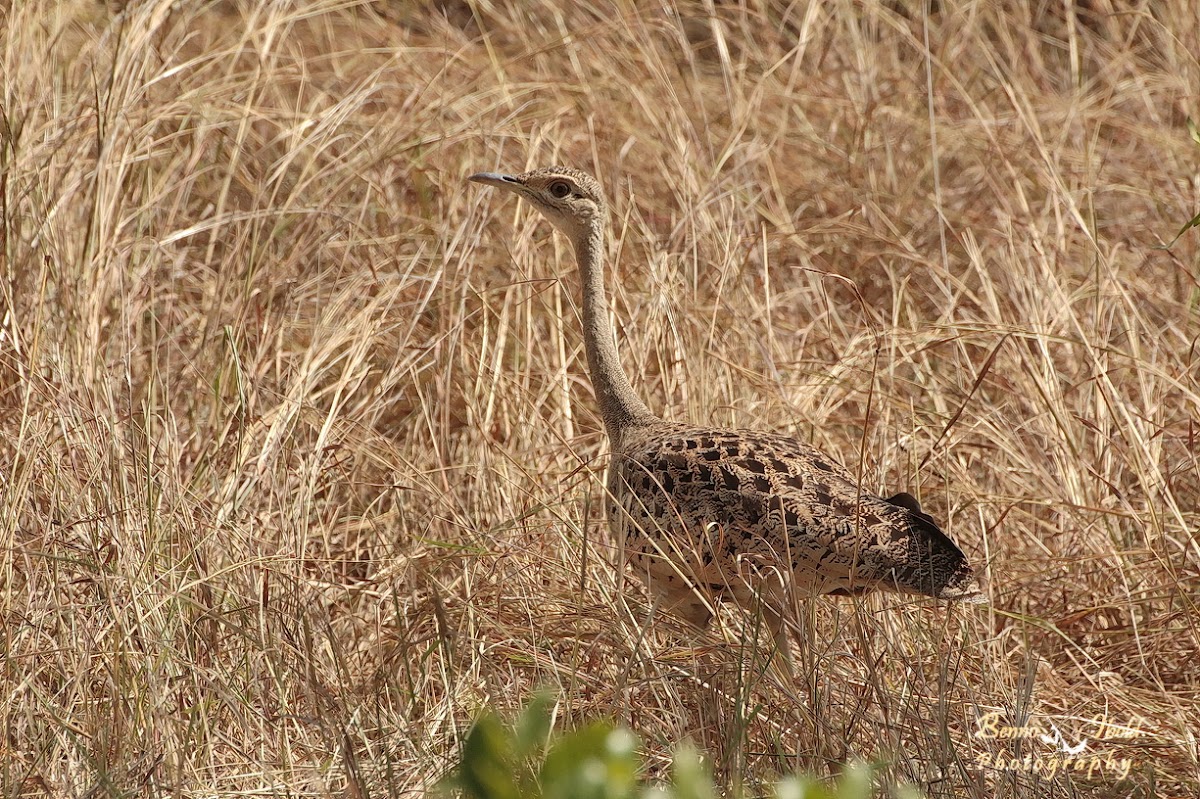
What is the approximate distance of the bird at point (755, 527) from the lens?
3186 mm

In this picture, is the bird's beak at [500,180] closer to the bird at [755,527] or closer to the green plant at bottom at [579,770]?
the bird at [755,527]

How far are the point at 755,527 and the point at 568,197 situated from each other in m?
1.24

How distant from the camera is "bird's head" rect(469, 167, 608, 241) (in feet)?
13.4

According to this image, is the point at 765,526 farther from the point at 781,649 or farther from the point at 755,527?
the point at 781,649

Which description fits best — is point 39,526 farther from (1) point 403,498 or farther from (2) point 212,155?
(2) point 212,155

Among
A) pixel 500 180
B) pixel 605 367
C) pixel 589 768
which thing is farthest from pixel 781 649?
pixel 589 768

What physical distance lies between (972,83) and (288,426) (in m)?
3.71

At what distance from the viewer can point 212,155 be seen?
5281mm

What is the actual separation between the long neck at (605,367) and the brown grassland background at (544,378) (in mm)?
218

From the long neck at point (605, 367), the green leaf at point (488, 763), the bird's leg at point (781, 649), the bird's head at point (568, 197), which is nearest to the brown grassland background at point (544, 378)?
the bird's leg at point (781, 649)

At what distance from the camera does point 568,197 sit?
161 inches

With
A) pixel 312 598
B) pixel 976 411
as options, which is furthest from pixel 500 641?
pixel 976 411

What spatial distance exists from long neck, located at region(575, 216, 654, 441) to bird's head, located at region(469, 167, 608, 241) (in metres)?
0.14

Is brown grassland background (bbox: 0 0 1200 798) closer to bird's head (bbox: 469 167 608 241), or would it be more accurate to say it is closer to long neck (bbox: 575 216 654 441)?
long neck (bbox: 575 216 654 441)
